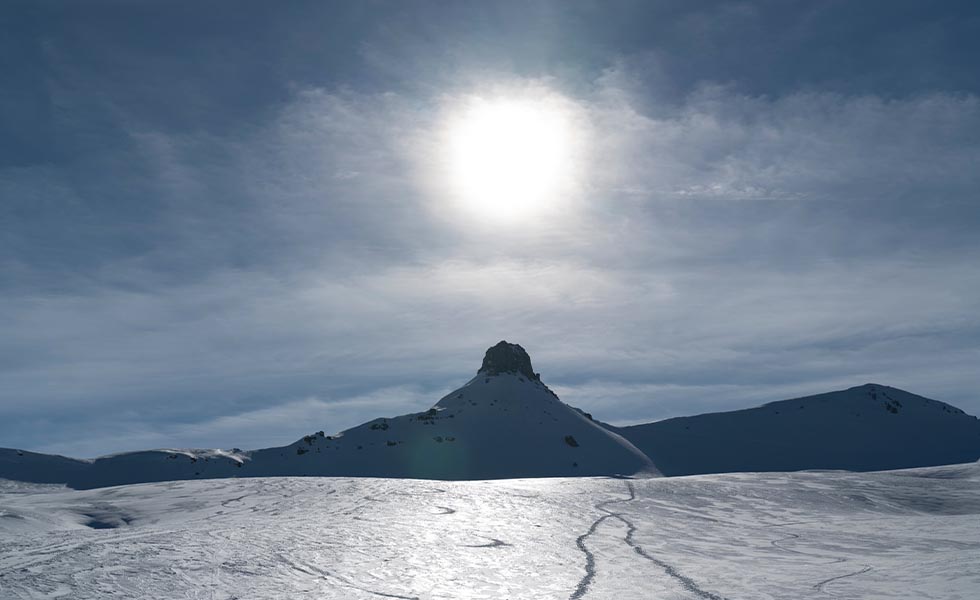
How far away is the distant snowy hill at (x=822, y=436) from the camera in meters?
64.4

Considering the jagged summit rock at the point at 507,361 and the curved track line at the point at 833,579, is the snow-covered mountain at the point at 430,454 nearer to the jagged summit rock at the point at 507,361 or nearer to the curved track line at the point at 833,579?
the jagged summit rock at the point at 507,361

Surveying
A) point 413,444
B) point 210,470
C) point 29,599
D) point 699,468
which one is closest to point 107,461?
point 210,470

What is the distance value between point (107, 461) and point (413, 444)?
2373 centimetres

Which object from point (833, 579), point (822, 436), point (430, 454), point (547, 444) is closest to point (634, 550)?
point (833, 579)

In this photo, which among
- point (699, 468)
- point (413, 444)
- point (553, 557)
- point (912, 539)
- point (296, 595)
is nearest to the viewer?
point (296, 595)

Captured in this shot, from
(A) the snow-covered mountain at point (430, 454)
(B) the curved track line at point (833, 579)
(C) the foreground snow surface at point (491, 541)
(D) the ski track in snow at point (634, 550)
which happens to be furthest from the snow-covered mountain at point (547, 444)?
(B) the curved track line at point (833, 579)

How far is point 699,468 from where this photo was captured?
65.7 m

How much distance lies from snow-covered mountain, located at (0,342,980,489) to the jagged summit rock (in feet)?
0.52

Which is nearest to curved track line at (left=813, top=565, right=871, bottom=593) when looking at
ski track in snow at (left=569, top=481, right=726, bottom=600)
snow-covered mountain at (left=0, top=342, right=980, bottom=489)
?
ski track in snow at (left=569, top=481, right=726, bottom=600)

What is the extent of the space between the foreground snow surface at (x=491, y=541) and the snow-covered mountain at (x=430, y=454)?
1439 inches

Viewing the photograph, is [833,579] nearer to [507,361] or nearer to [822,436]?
[822,436]

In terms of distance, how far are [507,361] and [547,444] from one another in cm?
2003

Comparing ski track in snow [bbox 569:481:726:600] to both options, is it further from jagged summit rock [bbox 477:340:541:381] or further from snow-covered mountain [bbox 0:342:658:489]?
jagged summit rock [bbox 477:340:541:381]

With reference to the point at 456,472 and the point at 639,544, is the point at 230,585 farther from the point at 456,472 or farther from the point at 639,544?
the point at 456,472
